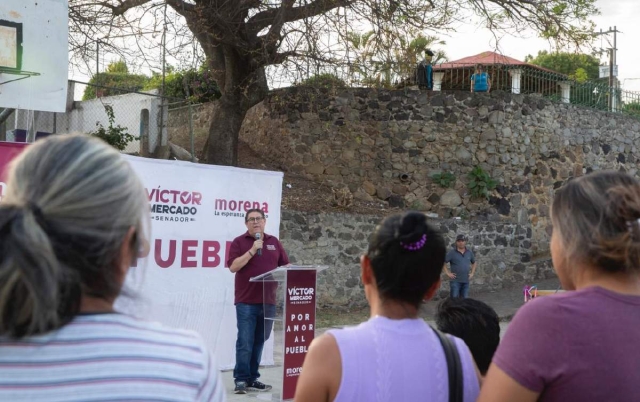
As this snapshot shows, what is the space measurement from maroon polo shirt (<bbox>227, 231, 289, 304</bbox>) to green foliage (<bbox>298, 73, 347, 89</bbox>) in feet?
25.7

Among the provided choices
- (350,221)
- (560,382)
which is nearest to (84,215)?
(560,382)

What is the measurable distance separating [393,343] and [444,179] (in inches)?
686

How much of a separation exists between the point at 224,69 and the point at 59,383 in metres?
16.0

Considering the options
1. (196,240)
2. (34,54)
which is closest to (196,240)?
(196,240)

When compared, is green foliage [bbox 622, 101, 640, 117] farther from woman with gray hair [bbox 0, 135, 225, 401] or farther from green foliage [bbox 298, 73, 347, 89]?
woman with gray hair [bbox 0, 135, 225, 401]

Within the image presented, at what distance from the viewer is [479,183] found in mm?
19750

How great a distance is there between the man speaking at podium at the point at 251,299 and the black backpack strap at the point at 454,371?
563cm

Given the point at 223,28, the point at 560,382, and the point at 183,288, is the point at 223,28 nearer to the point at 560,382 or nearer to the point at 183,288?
the point at 183,288

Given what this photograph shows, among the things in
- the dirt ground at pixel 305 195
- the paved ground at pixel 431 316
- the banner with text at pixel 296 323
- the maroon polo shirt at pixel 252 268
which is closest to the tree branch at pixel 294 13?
the dirt ground at pixel 305 195

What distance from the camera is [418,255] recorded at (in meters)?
2.52

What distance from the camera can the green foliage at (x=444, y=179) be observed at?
19594 mm

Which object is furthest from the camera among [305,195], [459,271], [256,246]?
[305,195]

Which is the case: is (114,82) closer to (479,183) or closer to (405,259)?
(479,183)

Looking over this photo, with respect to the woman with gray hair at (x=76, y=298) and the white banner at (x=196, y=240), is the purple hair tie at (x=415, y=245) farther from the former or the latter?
the white banner at (x=196, y=240)
